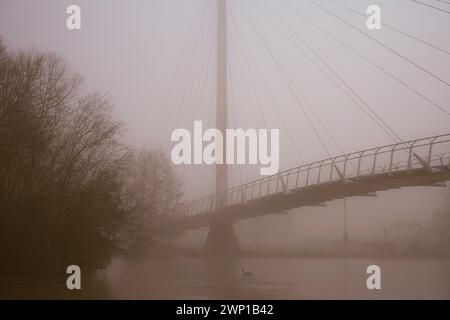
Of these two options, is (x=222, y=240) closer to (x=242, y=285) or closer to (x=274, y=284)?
(x=274, y=284)

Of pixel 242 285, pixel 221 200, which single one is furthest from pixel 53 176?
pixel 221 200

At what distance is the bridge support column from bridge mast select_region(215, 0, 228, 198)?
1.38 metres

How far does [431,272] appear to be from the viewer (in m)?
19.4

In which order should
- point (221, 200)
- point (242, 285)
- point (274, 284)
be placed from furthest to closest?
point (221, 200), point (274, 284), point (242, 285)

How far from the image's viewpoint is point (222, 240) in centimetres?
2834

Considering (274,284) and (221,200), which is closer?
(274,284)

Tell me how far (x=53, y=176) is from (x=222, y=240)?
516 inches

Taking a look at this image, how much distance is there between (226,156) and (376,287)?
504 inches

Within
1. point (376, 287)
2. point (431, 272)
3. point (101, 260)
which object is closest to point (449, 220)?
point (431, 272)

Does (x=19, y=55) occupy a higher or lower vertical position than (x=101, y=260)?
higher

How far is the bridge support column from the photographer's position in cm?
2772

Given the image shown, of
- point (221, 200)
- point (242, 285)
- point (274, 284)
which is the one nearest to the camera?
point (242, 285)
